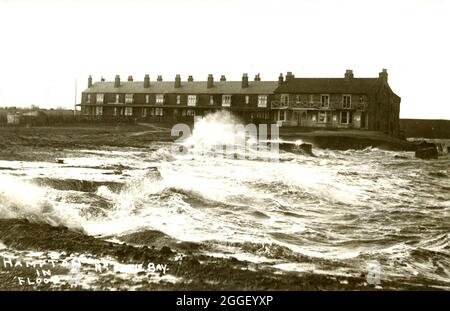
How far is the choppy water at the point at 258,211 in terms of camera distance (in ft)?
31.6

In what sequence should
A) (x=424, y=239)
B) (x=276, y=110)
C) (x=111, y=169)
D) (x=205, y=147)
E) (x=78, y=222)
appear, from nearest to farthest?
(x=78, y=222), (x=424, y=239), (x=111, y=169), (x=205, y=147), (x=276, y=110)

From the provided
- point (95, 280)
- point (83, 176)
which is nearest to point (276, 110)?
point (83, 176)

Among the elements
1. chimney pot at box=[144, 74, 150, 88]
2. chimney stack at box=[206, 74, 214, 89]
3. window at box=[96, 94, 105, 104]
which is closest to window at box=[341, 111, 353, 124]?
chimney stack at box=[206, 74, 214, 89]

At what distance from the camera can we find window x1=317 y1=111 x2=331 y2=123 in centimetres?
5438

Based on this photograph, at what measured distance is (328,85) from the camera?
55531mm

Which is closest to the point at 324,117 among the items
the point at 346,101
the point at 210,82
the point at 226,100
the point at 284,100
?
the point at 346,101

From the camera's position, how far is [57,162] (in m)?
19.0

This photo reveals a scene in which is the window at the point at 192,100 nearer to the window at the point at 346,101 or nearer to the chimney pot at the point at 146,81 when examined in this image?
the chimney pot at the point at 146,81

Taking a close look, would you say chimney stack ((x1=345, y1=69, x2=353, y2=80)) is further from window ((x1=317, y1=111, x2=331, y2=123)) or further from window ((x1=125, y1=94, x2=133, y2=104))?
window ((x1=125, y1=94, x2=133, y2=104))

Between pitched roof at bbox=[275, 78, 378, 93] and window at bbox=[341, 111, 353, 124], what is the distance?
7.79ft

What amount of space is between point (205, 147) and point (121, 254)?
→ 2922 centimetres

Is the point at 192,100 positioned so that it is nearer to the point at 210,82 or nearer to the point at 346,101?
the point at 210,82

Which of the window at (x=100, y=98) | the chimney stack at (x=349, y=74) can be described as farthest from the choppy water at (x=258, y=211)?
the window at (x=100, y=98)
